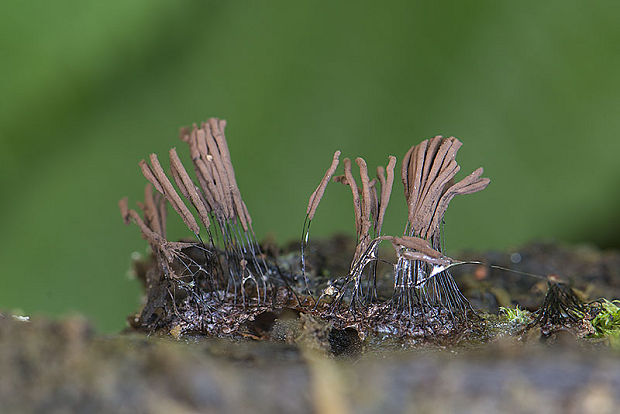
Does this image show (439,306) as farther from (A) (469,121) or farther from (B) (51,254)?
(B) (51,254)

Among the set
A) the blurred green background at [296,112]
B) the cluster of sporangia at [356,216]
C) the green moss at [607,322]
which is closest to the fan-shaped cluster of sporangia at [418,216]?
the cluster of sporangia at [356,216]

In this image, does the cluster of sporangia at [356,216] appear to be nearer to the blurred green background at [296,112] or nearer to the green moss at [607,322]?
the green moss at [607,322]

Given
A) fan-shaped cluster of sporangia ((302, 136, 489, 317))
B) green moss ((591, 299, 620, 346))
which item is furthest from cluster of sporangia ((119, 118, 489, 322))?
green moss ((591, 299, 620, 346))

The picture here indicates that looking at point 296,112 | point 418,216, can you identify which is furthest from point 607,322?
point 296,112

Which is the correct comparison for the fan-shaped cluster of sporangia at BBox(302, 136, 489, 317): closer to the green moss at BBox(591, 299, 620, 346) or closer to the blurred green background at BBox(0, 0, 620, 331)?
the green moss at BBox(591, 299, 620, 346)

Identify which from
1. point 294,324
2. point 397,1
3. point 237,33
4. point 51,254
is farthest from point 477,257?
point 51,254

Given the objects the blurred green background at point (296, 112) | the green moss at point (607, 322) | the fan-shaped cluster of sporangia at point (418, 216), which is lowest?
the green moss at point (607, 322)

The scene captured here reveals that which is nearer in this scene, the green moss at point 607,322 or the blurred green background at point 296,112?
the green moss at point 607,322
